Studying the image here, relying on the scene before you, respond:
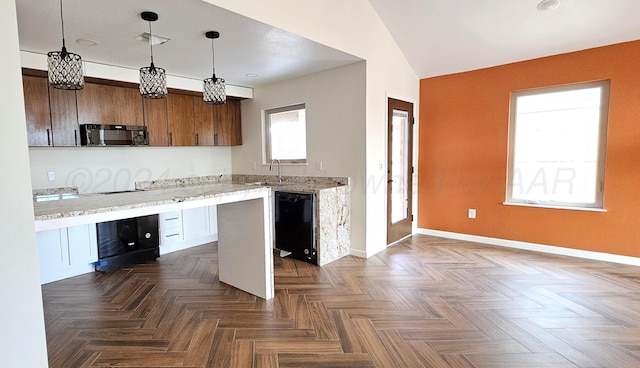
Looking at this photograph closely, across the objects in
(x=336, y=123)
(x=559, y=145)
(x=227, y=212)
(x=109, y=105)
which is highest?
(x=109, y=105)

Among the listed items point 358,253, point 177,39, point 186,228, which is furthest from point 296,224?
point 177,39

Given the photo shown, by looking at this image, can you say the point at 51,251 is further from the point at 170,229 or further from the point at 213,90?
the point at 213,90

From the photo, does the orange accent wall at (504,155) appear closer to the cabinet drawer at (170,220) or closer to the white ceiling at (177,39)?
the white ceiling at (177,39)

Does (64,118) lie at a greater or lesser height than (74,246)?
greater

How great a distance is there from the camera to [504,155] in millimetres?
4285

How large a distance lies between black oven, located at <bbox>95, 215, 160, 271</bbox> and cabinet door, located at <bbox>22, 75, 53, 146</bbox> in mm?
1061

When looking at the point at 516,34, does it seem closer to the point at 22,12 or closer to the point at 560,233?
the point at 560,233

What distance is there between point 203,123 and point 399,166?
2.95 m

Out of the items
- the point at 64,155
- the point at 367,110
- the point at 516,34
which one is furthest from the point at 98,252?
the point at 516,34

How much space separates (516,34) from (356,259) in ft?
10.4

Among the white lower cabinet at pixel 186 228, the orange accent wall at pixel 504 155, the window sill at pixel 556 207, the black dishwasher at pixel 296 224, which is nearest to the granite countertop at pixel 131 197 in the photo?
the black dishwasher at pixel 296 224

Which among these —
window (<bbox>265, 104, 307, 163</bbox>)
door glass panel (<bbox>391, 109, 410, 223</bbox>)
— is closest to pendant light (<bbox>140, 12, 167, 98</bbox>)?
window (<bbox>265, 104, 307, 163</bbox>)

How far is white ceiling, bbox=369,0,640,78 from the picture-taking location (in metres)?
3.23

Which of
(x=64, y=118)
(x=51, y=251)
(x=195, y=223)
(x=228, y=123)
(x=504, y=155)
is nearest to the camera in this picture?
(x=51, y=251)
